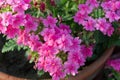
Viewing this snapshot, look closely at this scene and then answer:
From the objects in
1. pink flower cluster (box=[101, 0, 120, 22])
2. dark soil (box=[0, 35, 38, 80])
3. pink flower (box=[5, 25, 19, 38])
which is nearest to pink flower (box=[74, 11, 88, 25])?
pink flower cluster (box=[101, 0, 120, 22])

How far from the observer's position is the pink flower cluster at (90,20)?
4.48 ft

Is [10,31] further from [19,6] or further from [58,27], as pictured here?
[58,27]

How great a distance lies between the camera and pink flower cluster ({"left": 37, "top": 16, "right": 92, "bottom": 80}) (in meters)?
1.26

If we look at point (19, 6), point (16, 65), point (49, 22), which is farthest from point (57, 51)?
point (16, 65)

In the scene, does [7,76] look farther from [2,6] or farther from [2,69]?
[2,6]

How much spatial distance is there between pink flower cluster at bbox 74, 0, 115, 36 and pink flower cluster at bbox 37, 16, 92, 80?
0.34ft

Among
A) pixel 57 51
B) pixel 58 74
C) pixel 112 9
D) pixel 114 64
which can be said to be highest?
pixel 112 9

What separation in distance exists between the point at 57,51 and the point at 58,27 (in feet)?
0.58

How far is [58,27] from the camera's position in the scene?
1399 mm

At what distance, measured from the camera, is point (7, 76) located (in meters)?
1.50

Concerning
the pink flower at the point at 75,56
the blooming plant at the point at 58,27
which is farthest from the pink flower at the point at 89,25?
the pink flower at the point at 75,56

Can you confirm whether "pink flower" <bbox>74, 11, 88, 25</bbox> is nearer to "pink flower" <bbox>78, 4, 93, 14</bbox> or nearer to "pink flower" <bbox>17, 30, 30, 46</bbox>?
"pink flower" <bbox>78, 4, 93, 14</bbox>

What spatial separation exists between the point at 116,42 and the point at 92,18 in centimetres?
29

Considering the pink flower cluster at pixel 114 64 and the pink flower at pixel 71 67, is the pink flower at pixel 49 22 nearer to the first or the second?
the pink flower at pixel 71 67
